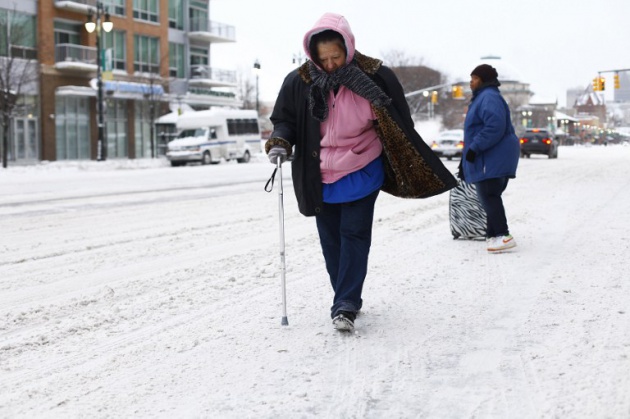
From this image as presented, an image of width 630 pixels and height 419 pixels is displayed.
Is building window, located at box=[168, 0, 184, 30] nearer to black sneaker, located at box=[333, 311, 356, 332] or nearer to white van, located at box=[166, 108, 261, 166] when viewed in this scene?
white van, located at box=[166, 108, 261, 166]

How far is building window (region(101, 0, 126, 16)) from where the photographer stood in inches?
1704

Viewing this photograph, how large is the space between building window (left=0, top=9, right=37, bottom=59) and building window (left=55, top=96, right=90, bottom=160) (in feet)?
9.80

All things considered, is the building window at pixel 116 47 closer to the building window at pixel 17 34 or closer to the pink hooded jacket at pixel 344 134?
the building window at pixel 17 34

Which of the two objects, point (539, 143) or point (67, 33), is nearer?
point (539, 143)

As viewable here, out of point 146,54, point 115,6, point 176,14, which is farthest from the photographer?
point 176,14

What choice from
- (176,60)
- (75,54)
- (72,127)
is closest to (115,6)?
(75,54)

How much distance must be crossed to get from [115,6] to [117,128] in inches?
261

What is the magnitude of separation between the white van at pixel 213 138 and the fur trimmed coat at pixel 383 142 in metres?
30.8

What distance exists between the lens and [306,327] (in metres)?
4.71

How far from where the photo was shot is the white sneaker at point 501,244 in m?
7.48

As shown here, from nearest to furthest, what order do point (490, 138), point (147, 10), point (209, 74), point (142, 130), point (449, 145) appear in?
point (490, 138) < point (449, 145) < point (142, 130) < point (147, 10) < point (209, 74)

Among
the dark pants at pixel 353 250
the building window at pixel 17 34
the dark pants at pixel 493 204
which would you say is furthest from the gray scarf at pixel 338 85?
the building window at pixel 17 34

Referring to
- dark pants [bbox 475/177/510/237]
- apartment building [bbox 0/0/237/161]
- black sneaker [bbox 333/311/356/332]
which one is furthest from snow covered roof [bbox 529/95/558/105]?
black sneaker [bbox 333/311/356/332]

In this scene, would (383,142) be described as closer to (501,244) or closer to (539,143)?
(501,244)
